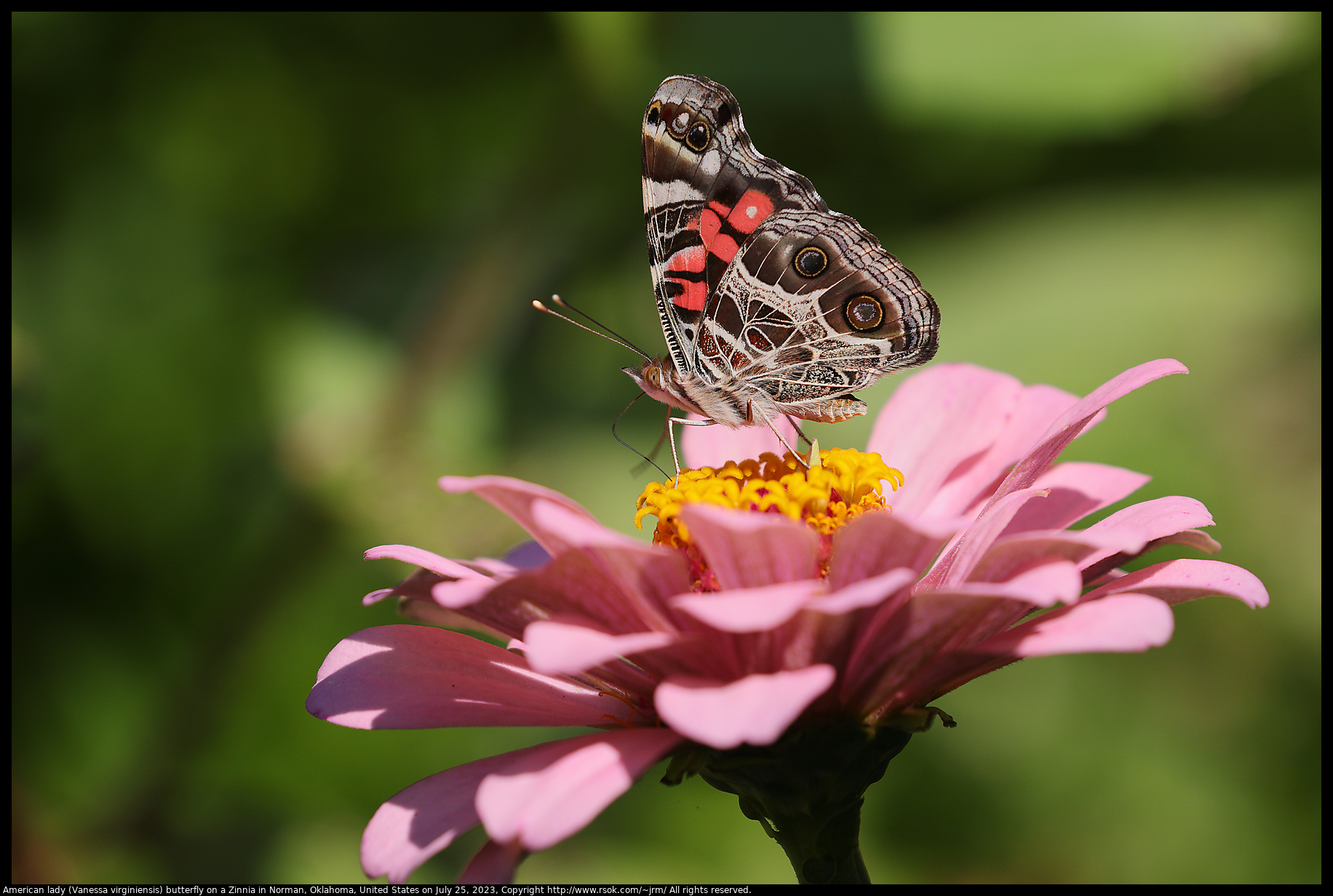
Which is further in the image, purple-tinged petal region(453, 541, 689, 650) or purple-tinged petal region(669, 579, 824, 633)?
purple-tinged petal region(453, 541, 689, 650)

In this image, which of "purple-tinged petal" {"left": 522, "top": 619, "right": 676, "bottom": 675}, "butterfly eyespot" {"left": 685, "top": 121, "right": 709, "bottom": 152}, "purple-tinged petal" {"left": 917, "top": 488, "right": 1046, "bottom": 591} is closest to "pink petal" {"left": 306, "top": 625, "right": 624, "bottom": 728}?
"purple-tinged petal" {"left": 522, "top": 619, "right": 676, "bottom": 675}

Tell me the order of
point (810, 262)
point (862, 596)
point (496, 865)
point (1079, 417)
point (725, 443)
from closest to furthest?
point (862, 596), point (496, 865), point (1079, 417), point (810, 262), point (725, 443)

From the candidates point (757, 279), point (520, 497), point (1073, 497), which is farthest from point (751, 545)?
point (757, 279)

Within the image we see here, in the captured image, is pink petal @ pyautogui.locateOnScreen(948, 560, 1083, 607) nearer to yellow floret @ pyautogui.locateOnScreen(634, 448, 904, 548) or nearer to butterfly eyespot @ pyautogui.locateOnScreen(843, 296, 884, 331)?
yellow floret @ pyautogui.locateOnScreen(634, 448, 904, 548)

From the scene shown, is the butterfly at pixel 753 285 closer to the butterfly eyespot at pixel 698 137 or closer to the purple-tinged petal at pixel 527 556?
the butterfly eyespot at pixel 698 137

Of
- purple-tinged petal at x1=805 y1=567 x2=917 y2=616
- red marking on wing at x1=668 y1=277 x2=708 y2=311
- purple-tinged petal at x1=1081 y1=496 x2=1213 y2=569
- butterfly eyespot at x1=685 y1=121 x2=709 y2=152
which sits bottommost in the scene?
purple-tinged petal at x1=805 y1=567 x2=917 y2=616

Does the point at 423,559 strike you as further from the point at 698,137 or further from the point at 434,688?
the point at 698,137
